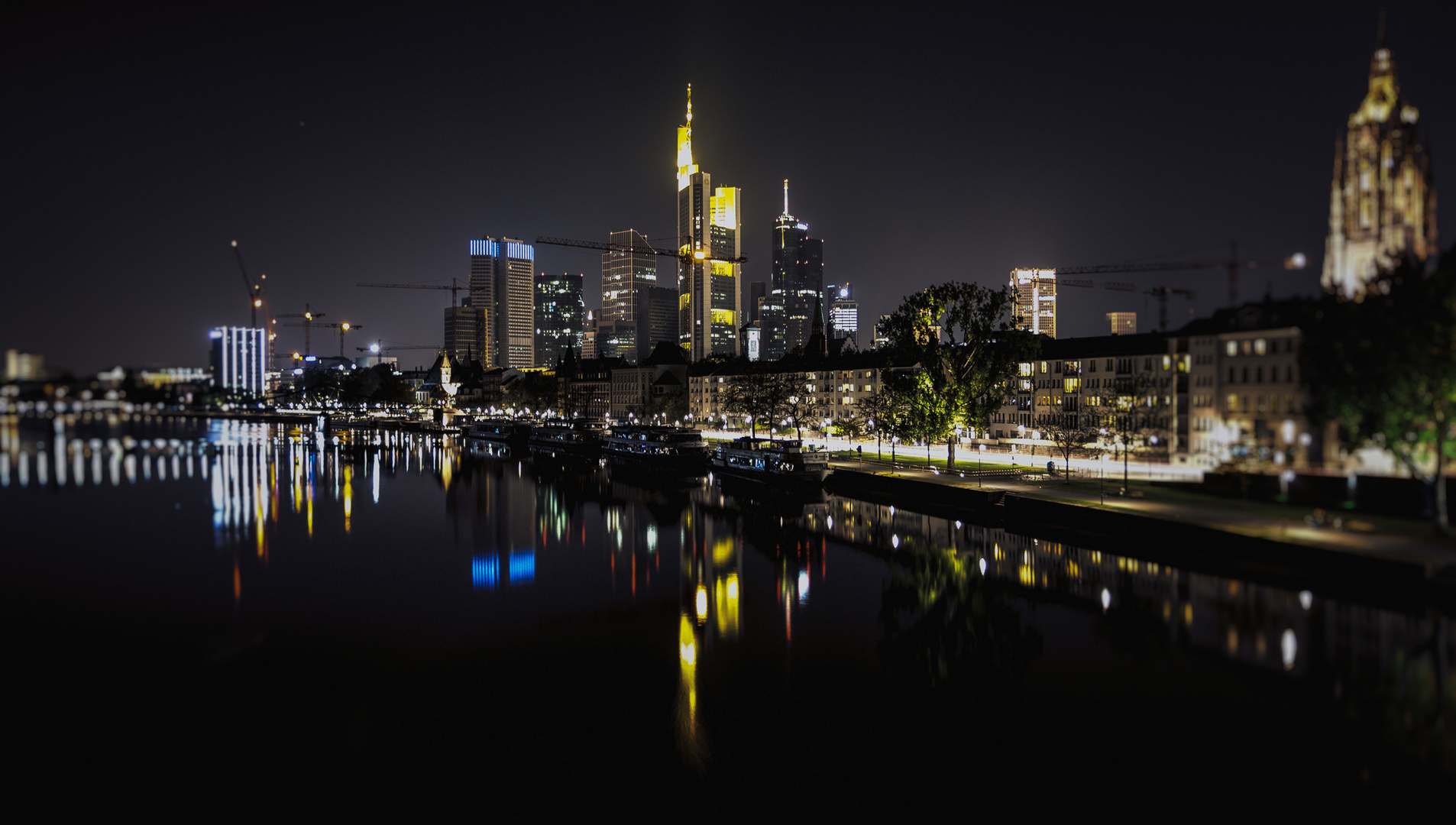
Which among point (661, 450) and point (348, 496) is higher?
point (661, 450)

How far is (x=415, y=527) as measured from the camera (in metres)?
41.0

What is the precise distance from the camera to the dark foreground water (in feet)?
46.4

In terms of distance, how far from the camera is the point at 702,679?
63.8 ft

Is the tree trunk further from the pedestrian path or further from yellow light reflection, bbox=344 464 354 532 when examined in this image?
yellow light reflection, bbox=344 464 354 532

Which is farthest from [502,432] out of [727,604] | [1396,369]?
[1396,369]

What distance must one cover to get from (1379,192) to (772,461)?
119 feet

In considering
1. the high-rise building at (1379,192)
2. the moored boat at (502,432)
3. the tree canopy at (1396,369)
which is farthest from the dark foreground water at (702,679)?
the moored boat at (502,432)

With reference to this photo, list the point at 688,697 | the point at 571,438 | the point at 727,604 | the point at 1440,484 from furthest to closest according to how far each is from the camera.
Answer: the point at 571,438
the point at 727,604
the point at 1440,484
the point at 688,697

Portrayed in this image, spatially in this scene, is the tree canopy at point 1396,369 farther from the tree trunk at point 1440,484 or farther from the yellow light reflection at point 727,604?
the yellow light reflection at point 727,604

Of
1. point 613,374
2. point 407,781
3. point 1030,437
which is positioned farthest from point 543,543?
point 613,374

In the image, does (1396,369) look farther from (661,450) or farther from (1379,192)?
(661,450)

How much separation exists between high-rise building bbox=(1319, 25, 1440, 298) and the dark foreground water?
12663 millimetres

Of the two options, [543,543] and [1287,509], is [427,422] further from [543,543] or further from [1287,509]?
[1287,509]

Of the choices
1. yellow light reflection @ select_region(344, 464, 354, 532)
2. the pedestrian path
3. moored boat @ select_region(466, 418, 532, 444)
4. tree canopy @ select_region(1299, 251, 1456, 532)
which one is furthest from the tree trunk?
moored boat @ select_region(466, 418, 532, 444)
